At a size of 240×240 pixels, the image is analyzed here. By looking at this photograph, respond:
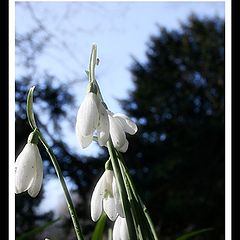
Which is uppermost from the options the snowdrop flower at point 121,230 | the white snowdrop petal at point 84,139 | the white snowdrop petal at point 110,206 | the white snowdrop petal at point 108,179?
the white snowdrop petal at point 84,139

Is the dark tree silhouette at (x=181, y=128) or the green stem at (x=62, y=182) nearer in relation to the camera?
the green stem at (x=62, y=182)

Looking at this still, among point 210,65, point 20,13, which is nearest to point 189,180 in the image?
point 210,65

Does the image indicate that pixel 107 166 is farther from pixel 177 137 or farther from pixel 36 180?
pixel 177 137

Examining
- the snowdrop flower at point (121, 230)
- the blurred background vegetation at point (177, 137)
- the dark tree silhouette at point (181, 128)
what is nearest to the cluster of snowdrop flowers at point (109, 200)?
the snowdrop flower at point (121, 230)

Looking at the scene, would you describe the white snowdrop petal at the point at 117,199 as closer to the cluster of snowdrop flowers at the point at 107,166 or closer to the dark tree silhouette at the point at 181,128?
the cluster of snowdrop flowers at the point at 107,166

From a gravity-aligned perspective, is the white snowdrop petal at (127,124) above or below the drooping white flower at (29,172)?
above

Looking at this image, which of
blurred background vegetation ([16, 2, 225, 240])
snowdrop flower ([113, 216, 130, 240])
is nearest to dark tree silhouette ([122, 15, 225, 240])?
blurred background vegetation ([16, 2, 225, 240])
